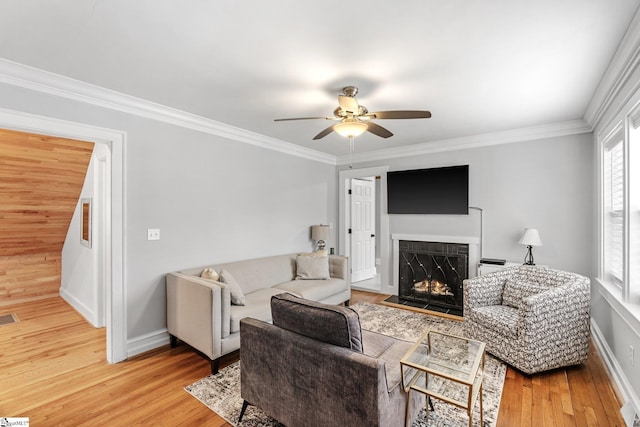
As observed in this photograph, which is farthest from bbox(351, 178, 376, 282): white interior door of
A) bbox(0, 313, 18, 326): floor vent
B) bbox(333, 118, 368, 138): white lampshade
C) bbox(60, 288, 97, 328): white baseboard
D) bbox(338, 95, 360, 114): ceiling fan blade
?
bbox(0, 313, 18, 326): floor vent

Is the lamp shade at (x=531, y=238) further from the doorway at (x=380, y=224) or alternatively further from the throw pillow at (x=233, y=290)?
the throw pillow at (x=233, y=290)

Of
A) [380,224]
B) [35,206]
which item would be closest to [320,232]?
[380,224]

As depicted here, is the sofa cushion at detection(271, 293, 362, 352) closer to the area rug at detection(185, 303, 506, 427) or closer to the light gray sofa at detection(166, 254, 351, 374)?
the area rug at detection(185, 303, 506, 427)

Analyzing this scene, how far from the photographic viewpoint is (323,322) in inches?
64.1

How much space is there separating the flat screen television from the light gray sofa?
5.50ft

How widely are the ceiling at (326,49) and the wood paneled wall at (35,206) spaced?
1.53m

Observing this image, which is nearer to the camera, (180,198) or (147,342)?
(147,342)

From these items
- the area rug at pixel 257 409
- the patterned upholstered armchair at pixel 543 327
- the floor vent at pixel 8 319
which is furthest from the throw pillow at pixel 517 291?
the floor vent at pixel 8 319

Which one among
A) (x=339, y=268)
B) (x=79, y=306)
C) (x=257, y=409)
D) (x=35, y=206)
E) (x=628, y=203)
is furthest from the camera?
(x=339, y=268)

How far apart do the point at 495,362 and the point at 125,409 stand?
10.0ft

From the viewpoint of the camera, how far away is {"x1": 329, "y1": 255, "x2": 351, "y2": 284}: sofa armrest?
438cm

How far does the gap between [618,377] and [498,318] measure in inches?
34.3

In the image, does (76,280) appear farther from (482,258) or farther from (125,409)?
(482,258)

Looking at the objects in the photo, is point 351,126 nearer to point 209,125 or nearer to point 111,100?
point 209,125
